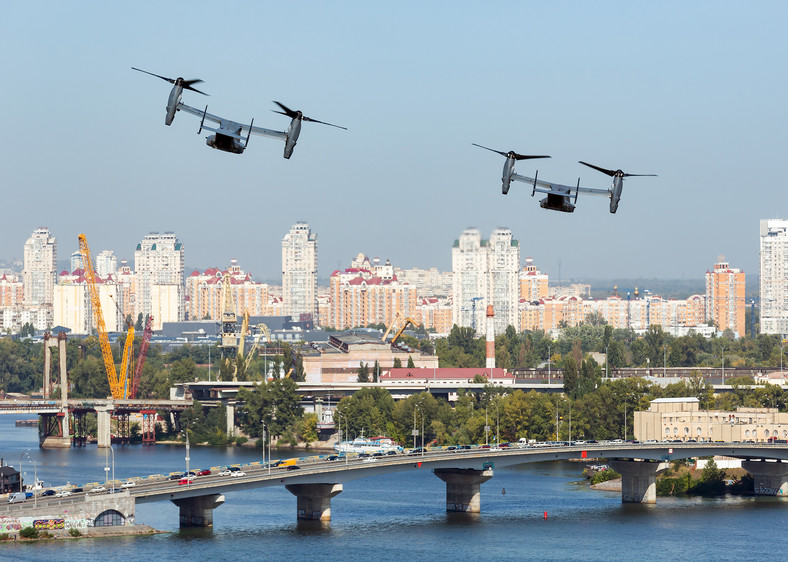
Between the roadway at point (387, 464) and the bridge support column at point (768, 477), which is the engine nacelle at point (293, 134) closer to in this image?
the roadway at point (387, 464)

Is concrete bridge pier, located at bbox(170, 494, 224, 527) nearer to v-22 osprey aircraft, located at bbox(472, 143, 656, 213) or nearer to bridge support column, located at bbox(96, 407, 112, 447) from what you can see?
v-22 osprey aircraft, located at bbox(472, 143, 656, 213)

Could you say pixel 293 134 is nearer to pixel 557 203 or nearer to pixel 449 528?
pixel 557 203

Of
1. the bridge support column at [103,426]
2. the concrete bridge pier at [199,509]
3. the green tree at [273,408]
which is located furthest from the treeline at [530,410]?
the concrete bridge pier at [199,509]

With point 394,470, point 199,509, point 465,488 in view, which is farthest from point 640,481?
point 199,509

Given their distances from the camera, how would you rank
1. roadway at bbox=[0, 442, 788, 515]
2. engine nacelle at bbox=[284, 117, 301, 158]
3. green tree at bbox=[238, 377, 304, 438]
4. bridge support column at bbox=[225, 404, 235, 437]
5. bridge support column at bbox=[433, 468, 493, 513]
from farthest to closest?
bridge support column at bbox=[225, 404, 235, 437] < green tree at bbox=[238, 377, 304, 438] < bridge support column at bbox=[433, 468, 493, 513] < roadway at bbox=[0, 442, 788, 515] < engine nacelle at bbox=[284, 117, 301, 158]

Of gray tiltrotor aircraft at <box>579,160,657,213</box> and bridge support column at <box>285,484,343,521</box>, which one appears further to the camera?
bridge support column at <box>285,484,343,521</box>

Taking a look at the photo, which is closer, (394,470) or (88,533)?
(88,533)

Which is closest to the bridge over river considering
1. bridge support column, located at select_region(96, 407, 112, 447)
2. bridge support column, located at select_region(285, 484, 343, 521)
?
bridge support column, located at select_region(285, 484, 343, 521)
